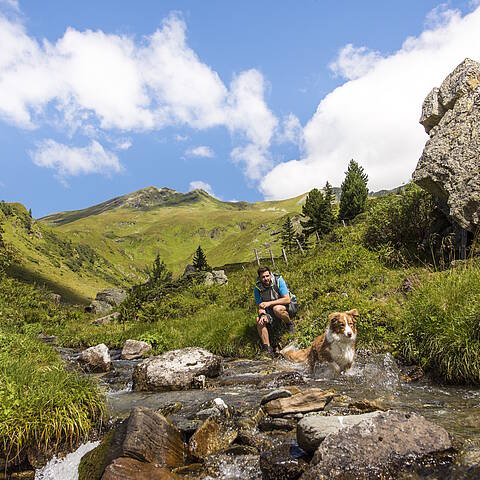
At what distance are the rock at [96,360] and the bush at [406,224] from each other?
12.2 m

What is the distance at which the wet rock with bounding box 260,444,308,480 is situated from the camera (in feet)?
13.4

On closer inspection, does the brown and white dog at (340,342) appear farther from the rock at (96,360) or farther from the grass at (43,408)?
the rock at (96,360)

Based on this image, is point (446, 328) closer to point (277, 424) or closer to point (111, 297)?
point (277, 424)

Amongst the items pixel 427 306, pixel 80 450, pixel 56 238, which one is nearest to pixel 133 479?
pixel 80 450

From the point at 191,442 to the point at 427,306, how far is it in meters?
5.27

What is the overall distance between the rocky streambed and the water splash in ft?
0.06

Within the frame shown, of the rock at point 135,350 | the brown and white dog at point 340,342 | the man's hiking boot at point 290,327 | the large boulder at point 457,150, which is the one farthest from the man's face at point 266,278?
the large boulder at point 457,150

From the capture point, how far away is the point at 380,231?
710 inches

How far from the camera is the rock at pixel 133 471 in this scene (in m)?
4.20

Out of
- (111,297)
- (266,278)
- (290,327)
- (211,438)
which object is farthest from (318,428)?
(111,297)

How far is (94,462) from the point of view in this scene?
4727 millimetres

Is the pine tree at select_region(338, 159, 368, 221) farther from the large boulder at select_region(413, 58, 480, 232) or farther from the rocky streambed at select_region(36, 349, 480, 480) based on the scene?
the rocky streambed at select_region(36, 349, 480, 480)

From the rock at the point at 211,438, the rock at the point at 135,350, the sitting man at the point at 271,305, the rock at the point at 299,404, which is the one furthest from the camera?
the rock at the point at 135,350

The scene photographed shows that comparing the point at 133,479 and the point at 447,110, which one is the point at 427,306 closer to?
the point at 133,479
